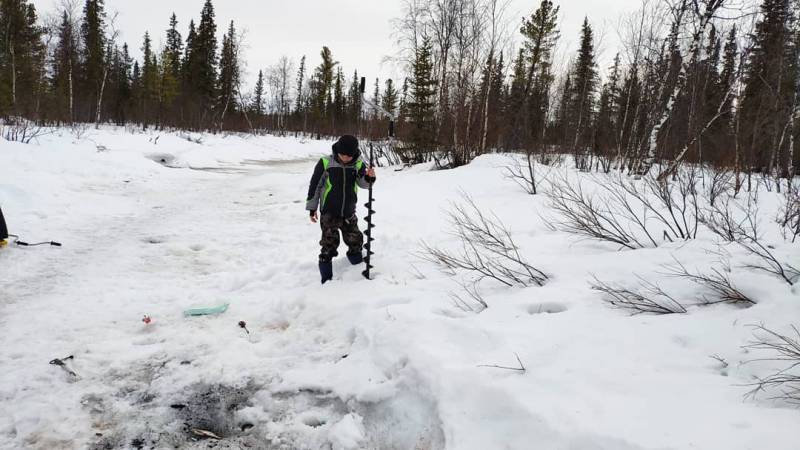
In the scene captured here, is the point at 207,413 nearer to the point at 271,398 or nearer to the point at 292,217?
the point at 271,398

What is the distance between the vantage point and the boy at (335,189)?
14.0 ft

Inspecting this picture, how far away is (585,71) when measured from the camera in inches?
1161

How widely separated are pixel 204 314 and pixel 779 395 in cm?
391

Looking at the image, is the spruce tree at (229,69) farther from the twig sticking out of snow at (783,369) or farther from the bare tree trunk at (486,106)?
the twig sticking out of snow at (783,369)

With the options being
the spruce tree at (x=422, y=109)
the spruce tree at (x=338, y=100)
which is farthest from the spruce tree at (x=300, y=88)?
the spruce tree at (x=422, y=109)

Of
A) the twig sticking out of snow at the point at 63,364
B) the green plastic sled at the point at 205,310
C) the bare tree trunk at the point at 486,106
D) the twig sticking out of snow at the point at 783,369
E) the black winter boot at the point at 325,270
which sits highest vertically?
the bare tree trunk at the point at 486,106

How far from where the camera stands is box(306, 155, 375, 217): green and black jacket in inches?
170

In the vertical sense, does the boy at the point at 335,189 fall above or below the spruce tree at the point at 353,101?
below

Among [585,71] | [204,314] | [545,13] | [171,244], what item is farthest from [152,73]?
[204,314]

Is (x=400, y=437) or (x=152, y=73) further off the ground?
(x=152, y=73)

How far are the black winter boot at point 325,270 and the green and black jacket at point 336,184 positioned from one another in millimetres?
526

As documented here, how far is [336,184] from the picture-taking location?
14.2 feet

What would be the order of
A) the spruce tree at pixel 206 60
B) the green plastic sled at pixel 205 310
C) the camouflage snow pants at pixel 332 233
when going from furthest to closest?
the spruce tree at pixel 206 60 < the camouflage snow pants at pixel 332 233 < the green plastic sled at pixel 205 310

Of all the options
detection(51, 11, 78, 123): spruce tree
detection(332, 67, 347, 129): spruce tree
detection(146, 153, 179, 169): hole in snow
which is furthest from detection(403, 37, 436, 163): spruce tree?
detection(332, 67, 347, 129): spruce tree
